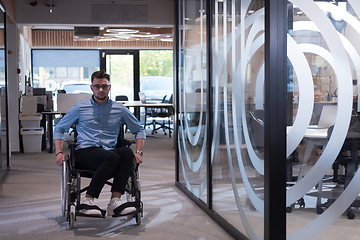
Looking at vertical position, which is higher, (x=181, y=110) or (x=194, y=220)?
(x=181, y=110)

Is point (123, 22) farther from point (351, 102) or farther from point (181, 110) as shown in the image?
point (351, 102)

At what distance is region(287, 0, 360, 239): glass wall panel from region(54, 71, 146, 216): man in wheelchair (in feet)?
4.94

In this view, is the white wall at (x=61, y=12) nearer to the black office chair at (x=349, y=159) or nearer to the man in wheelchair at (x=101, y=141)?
the man in wheelchair at (x=101, y=141)

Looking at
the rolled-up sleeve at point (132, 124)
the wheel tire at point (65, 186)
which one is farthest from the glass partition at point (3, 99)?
the rolled-up sleeve at point (132, 124)

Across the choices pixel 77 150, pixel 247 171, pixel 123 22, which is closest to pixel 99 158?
pixel 77 150

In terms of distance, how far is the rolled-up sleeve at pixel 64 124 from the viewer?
11.2 ft

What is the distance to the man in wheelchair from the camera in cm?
318

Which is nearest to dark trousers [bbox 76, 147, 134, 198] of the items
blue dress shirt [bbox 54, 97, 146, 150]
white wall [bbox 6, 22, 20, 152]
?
blue dress shirt [bbox 54, 97, 146, 150]

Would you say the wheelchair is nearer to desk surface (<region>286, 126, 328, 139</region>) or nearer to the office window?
desk surface (<region>286, 126, 328, 139</region>)

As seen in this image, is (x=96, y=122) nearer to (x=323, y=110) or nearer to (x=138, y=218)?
(x=138, y=218)

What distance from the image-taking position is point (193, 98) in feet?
13.0

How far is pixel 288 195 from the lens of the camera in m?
2.20

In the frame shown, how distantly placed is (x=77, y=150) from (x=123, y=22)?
466 centimetres

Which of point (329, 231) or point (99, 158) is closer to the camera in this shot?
point (329, 231)
